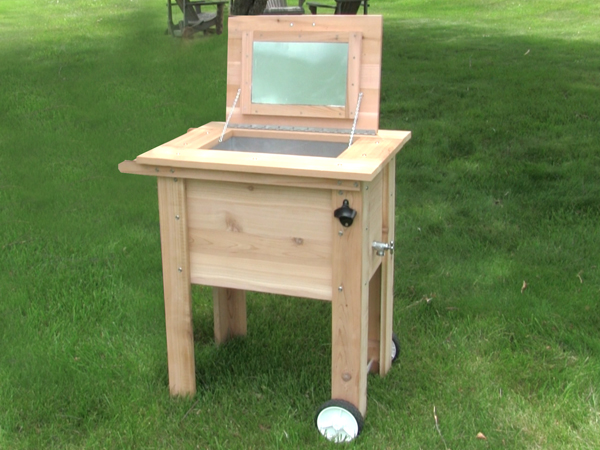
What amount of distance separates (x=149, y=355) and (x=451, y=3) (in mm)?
11286

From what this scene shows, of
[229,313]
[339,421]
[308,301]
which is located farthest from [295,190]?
[308,301]

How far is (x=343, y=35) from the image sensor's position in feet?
8.48

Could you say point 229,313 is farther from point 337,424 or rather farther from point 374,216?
point 374,216

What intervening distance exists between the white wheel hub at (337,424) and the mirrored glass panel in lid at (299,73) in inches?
40.6

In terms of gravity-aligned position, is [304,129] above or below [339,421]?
above

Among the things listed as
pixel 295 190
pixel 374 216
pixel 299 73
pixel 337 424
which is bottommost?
pixel 337 424

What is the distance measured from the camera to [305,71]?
2662 millimetres

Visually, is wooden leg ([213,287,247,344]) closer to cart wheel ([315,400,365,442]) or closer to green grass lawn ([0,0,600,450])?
green grass lawn ([0,0,600,450])

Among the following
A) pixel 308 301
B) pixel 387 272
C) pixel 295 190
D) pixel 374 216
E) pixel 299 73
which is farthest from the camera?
pixel 308 301

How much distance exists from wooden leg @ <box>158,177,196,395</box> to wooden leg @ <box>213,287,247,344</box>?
38 centimetres

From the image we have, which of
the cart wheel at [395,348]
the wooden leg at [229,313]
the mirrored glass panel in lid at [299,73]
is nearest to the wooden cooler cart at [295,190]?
the mirrored glass panel in lid at [299,73]

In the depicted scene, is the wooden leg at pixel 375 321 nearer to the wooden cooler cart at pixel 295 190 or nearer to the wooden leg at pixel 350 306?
the wooden cooler cart at pixel 295 190

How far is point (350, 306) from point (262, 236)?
35 centimetres

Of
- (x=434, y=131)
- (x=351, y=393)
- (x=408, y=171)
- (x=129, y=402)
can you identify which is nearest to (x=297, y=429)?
(x=351, y=393)
